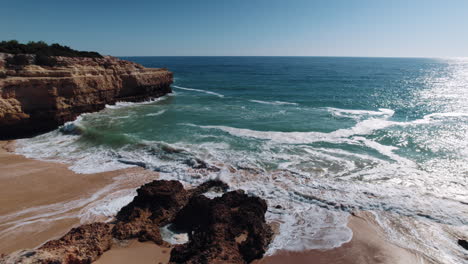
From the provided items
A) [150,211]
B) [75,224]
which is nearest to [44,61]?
[75,224]

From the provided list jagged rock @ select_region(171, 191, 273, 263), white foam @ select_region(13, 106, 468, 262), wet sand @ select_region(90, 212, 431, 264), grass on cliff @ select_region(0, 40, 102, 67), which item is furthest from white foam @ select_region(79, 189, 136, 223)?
grass on cliff @ select_region(0, 40, 102, 67)

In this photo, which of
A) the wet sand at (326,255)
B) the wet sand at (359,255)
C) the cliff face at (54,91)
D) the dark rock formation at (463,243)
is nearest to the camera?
the wet sand at (326,255)

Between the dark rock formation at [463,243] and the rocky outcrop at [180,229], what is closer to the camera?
the rocky outcrop at [180,229]

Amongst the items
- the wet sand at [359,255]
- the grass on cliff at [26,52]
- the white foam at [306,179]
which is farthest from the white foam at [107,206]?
the grass on cliff at [26,52]

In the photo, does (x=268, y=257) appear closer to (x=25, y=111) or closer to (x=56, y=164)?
(x=56, y=164)

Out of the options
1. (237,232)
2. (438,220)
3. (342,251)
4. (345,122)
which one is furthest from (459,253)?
(345,122)

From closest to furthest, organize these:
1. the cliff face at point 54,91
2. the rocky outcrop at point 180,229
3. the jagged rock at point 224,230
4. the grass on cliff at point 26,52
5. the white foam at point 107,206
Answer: the rocky outcrop at point 180,229 < the jagged rock at point 224,230 < the white foam at point 107,206 < the cliff face at point 54,91 < the grass on cliff at point 26,52

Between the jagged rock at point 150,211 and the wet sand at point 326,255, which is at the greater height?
the jagged rock at point 150,211

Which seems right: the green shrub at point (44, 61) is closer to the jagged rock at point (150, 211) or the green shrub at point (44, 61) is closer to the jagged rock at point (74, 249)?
the jagged rock at point (150, 211)
